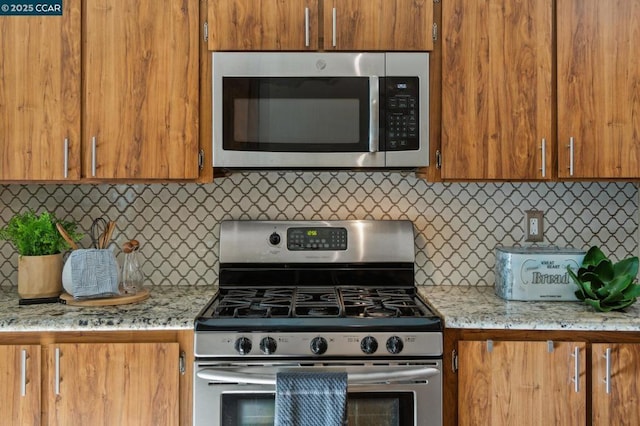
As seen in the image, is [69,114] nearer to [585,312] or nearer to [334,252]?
[334,252]

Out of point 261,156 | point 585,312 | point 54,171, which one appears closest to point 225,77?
point 261,156

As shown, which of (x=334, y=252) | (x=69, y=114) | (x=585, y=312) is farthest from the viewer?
(x=334, y=252)

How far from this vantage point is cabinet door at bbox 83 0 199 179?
6.67 ft

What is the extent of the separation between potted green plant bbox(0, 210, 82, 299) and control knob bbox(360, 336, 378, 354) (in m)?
1.26

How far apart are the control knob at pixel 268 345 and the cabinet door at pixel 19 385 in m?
0.76

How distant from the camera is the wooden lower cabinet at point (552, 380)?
5.81 feet

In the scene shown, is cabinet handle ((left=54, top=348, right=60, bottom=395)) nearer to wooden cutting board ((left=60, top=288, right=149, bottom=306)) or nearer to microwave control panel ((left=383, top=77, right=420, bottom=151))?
wooden cutting board ((left=60, top=288, right=149, bottom=306))

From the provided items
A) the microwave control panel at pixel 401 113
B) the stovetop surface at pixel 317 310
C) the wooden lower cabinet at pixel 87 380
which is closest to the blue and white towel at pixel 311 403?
the stovetop surface at pixel 317 310

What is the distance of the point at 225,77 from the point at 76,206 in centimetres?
97

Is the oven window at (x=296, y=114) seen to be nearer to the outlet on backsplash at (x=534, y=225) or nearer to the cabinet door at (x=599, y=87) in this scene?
the cabinet door at (x=599, y=87)

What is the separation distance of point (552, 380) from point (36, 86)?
2.17 m

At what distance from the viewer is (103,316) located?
6.00 feet

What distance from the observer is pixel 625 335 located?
1.79m

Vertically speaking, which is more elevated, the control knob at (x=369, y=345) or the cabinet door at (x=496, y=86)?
the cabinet door at (x=496, y=86)
